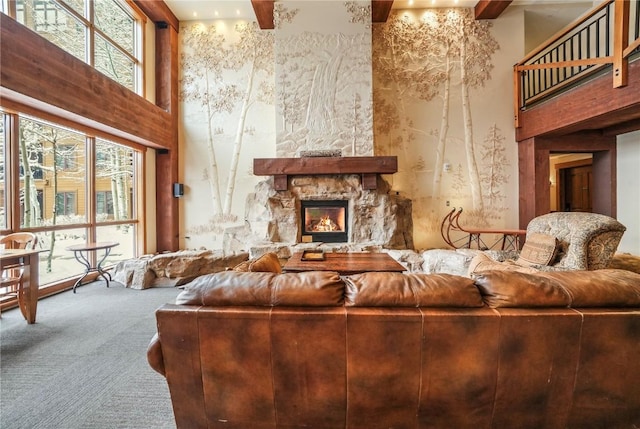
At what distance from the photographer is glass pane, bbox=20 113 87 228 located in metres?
3.30

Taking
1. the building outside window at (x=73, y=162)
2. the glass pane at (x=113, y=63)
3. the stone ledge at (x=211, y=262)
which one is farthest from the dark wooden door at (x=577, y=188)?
the glass pane at (x=113, y=63)

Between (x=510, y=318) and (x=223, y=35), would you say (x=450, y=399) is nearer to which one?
(x=510, y=318)

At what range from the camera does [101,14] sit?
424 centimetres

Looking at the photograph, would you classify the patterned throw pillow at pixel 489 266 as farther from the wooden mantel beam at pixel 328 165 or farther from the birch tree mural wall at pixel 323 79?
the birch tree mural wall at pixel 323 79

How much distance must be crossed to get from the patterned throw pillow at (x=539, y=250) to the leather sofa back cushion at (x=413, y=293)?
2.22m

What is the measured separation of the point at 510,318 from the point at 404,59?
5364 millimetres

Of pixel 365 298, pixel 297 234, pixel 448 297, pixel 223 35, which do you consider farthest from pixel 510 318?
pixel 223 35

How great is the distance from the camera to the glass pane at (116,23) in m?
4.23

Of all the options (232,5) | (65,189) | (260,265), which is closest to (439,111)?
(232,5)

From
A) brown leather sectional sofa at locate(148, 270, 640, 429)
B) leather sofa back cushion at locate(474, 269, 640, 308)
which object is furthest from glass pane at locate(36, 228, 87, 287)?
leather sofa back cushion at locate(474, 269, 640, 308)

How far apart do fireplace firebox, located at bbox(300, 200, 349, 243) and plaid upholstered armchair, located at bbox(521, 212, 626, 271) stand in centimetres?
270

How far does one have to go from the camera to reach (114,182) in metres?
4.62

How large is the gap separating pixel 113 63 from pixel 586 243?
656 centimetres

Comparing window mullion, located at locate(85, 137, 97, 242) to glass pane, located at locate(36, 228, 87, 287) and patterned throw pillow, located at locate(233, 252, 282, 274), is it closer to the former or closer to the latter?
glass pane, located at locate(36, 228, 87, 287)
